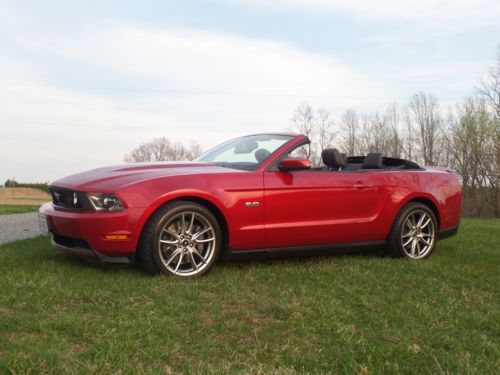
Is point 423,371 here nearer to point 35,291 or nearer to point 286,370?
point 286,370

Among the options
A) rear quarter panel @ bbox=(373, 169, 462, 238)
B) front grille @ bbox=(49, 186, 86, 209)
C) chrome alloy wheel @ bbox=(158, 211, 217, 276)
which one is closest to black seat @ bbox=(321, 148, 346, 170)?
rear quarter panel @ bbox=(373, 169, 462, 238)

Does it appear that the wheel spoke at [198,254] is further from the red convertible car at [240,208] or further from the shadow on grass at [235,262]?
the shadow on grass at [235,262]

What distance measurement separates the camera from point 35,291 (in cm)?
389

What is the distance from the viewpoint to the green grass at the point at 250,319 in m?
2.75

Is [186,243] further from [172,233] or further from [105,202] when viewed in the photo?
[105,202]

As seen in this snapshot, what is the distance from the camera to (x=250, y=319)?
3510 millimetres

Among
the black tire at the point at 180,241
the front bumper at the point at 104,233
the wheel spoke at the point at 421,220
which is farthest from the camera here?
the wheel spoke at the point at 421,220

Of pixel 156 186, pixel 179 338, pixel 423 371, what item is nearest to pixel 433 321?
pixel 423 371

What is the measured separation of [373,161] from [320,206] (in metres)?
1.25

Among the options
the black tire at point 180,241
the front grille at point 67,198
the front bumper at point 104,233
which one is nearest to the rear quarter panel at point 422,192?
the black tire at point 180,241

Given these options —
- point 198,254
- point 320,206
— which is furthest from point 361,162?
point 198,254

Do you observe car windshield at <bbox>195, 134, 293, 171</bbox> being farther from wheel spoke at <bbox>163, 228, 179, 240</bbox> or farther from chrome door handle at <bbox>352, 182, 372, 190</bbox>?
wheel spoke at <bbox>163, 228, 179, 240</bbox>

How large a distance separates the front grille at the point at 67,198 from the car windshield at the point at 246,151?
1541 mm

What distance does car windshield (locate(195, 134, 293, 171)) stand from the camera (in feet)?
17.6
